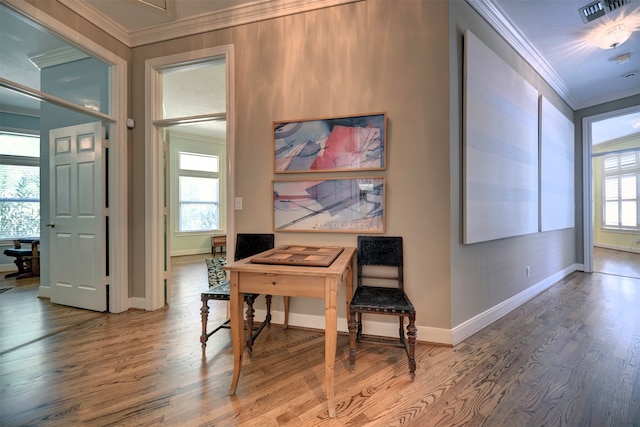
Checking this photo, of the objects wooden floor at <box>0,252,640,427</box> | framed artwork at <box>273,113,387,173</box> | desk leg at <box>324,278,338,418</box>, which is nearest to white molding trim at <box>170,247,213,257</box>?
wooden floor at <box>0,252,640,427</box>

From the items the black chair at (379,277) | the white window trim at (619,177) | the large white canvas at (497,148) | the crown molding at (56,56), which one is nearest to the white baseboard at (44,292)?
the crown molding at (56,56)

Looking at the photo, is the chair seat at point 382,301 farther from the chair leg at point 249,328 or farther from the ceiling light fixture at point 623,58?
the ceiling light fixture at point 623,58

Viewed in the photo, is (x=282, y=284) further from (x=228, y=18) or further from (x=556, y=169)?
(x=556, y=169)

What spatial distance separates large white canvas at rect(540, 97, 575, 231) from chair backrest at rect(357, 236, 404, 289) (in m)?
2.30

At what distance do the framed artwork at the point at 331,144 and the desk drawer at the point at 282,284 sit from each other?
1152 mm

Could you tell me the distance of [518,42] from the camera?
2.79 meters

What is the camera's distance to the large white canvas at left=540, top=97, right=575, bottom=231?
10.5ft

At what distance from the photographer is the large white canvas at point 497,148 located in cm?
219

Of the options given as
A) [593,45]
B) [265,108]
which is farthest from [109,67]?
[593,45]

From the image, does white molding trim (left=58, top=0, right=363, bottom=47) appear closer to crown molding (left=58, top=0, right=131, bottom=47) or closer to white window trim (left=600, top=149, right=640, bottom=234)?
crown molding (left=58, top=0, right=131, bottom=47)

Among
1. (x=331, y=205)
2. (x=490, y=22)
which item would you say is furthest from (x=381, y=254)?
(x=490, y=22)

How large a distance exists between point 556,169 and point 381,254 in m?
3.16

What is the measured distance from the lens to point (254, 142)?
8.18 feet

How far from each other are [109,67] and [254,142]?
192 centimetres
